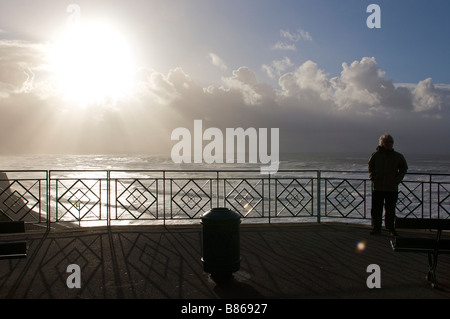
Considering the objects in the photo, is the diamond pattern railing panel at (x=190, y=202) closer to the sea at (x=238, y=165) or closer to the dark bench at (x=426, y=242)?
the dark bench at (x=426, y=242)

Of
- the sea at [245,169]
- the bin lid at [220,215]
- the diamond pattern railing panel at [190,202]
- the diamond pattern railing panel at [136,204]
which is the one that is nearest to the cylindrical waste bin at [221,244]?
the bin lid at [220,215]

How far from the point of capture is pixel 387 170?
26.3ft

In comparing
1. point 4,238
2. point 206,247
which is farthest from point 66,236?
point 206,247

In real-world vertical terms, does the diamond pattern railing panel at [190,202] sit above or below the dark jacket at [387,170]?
below

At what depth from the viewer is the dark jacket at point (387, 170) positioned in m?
8.00

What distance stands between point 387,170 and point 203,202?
777 inches

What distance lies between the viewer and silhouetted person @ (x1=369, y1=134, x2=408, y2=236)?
801 cm

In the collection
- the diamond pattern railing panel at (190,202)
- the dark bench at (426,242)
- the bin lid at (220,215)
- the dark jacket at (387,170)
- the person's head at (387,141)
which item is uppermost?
the person's head at (387,141)

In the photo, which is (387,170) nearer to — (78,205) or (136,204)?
(78,205)

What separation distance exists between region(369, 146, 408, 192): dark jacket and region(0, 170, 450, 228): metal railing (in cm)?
52

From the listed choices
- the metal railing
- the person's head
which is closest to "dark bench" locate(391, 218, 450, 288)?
the person's head

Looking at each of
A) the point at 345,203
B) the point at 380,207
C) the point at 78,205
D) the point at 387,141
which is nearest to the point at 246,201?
the point at 380,207

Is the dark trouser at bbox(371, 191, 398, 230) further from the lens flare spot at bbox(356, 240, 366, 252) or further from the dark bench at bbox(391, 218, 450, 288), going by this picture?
the dark bench at bbox(391, 218, 450, 288)

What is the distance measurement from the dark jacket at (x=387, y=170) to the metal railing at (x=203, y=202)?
20.3 inches
